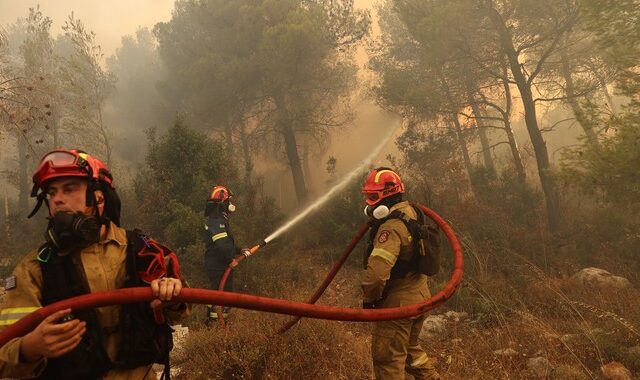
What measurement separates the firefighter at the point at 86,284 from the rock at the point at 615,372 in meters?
4.73

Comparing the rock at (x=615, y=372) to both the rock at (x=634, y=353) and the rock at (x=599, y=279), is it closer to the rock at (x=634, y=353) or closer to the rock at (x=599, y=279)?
the rock at (x=634, y=353)

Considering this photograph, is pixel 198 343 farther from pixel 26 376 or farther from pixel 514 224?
pixel 514 224

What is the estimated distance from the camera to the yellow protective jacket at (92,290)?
1.71 meters

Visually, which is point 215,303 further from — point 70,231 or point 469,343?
point 469,343

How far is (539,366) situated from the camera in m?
4.69

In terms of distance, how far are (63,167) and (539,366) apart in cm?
531

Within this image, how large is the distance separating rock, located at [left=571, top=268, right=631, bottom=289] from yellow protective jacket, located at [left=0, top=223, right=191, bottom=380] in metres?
8.59

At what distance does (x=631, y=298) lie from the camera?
22.2 ft

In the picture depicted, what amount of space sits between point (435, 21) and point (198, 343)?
1204cm

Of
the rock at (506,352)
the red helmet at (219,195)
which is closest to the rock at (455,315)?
the rock at (506,352)

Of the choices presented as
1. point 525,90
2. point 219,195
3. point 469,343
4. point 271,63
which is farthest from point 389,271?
point 271,63

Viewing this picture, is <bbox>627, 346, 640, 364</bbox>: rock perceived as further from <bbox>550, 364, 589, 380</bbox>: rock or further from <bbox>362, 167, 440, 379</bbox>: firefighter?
<bbox>362, 167, 440, 379</bbox>: firefighter

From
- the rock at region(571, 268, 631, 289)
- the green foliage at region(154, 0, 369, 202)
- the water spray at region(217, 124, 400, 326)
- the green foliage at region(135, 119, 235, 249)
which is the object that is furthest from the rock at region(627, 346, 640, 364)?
the green foliage at region(154, 0, 369, 202)

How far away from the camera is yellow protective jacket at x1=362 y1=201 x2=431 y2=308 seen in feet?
11.7
